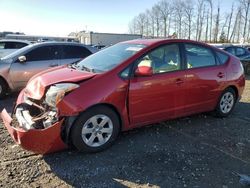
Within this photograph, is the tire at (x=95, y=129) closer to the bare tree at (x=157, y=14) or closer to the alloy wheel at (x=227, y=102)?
the alloy wheel at (x=227, y=102)

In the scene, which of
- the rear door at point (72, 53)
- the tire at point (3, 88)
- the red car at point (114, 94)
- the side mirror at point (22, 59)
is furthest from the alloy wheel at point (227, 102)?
the tire at point (3, 88)

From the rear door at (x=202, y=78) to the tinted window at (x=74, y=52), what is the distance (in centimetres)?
429

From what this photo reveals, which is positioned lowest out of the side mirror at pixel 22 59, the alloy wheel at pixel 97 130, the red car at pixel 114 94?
the alloy wheel at pixel 97 130

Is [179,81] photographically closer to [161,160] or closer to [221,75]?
[221,75]

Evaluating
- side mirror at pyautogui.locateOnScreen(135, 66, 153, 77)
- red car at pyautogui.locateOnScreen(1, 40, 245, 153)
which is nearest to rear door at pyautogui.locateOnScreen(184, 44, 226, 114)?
red car at pyautogui.locateOnScreen(1, 40, 245, 153)

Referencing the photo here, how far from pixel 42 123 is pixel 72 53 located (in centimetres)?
515

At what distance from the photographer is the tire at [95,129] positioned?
13.1ft

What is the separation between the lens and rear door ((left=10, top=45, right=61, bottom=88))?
7.77 metres

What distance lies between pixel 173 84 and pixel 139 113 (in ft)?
2.65

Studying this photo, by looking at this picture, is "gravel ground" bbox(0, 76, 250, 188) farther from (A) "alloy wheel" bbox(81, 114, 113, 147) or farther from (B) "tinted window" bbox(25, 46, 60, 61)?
(B) "tinted window" bbox(25, 46, 60, 61)

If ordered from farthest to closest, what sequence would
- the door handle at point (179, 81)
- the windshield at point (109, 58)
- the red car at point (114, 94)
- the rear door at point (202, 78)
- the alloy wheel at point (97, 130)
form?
1. the rear door at point (202, 78)
2. the door handle at point (179, 81)
3. the windshield at point (109, 58)
4. the alloy wheel at point (97, 130)
5. the red car at point (114, 94)

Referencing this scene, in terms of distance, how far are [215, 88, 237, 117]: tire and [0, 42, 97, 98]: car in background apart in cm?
454

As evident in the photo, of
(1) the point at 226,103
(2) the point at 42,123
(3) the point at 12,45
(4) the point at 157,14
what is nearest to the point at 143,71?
(2) the point at 42,123

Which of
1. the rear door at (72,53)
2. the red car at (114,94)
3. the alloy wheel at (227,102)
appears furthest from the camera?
the rear door at (72,53)
